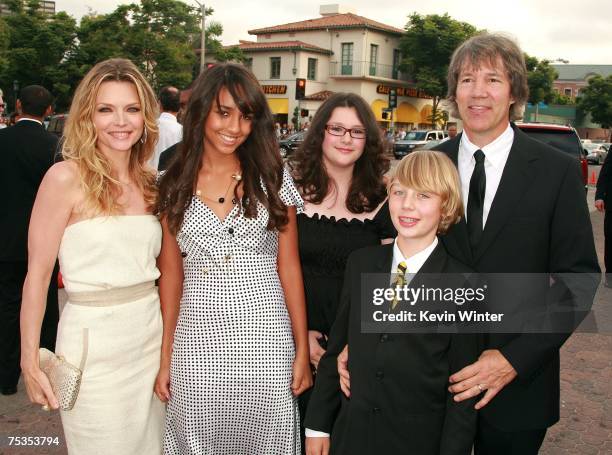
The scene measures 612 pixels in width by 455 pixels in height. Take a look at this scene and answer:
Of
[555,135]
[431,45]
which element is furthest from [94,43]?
[555,135]

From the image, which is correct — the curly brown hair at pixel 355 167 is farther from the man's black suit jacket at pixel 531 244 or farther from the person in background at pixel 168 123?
the person in background at pixel 168 123

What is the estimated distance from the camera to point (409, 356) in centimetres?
221

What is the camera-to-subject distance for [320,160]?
3203 mm

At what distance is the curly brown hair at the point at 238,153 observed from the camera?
8.29 feet

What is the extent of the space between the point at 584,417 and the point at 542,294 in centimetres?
252

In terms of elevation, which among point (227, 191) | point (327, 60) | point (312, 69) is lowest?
point (227, 191)

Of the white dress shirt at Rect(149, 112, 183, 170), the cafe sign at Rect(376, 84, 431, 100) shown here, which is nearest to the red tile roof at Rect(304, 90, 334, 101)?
the cafe sign at Rect(376, 84, 431, 100)

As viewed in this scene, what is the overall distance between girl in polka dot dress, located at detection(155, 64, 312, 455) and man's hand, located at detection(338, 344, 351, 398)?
1.03 ft

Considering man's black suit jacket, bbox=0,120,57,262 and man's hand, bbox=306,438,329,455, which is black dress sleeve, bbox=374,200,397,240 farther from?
man's black suit jacket, bbox=0,120,57,262

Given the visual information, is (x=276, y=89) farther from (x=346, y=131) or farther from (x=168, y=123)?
(x=346, y=131)

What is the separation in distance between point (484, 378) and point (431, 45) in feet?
150

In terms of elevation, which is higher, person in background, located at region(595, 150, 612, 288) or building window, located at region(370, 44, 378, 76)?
building window, located at region(370, 44, 378, 76)

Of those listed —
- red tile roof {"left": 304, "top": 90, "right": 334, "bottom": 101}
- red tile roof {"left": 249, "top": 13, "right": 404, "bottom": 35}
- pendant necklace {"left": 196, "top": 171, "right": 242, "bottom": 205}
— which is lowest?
pendant necklace {"left": 196, "top": 171, "right": 242, "bottom": 205}

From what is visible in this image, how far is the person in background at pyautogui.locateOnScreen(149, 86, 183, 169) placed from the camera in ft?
22.3
